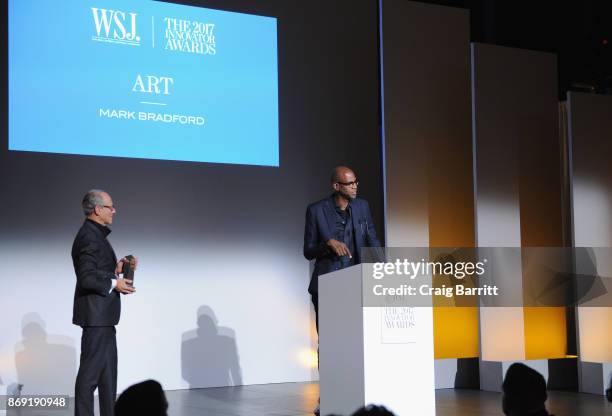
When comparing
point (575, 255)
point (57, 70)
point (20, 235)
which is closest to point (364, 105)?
point (575, 255)

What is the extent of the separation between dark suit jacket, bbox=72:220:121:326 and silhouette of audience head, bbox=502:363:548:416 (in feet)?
8.04

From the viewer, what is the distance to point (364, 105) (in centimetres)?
748

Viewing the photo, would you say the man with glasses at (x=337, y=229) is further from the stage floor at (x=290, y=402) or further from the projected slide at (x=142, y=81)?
the projected slide at (x=142, y=81)

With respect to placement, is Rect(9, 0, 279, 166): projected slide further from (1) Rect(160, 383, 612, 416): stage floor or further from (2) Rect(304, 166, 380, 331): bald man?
(2) Rect(304, 166, 380, 331): bald man

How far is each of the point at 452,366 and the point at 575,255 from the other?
1.36 m

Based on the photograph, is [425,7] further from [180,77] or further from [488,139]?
[180,77]

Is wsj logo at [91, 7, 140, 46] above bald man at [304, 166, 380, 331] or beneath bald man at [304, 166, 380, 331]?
above

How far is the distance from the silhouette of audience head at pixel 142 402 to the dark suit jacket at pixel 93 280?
84.1 inches

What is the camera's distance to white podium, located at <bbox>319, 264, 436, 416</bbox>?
11.7 ft

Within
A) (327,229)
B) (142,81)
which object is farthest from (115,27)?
(327,229)

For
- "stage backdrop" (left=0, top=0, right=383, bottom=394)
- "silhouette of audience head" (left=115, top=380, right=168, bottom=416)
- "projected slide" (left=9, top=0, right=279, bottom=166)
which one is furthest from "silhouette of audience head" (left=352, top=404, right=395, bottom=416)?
"projected slide" (left=9, top=0, right=279, bottom=166)

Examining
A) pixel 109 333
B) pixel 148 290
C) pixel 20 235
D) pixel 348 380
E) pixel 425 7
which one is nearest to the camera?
pixel 348 380

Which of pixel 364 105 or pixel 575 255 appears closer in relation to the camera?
pixel 575 255

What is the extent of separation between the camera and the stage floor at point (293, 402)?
196 inches
